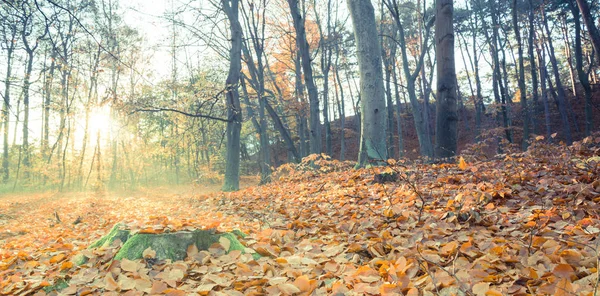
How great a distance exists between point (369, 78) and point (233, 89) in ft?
13.6

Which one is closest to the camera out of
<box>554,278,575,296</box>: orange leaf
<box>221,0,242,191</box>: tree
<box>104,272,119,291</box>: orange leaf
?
<box>554,278,575,296</box>: orange leaf

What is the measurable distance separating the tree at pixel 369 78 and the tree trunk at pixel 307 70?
3810mm

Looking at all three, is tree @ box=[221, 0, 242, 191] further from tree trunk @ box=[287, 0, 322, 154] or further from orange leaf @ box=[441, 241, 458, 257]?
orange leaf @ box=[441, 241, 458, 257]

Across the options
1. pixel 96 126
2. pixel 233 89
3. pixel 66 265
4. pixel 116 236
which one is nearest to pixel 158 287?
pixel 66 265

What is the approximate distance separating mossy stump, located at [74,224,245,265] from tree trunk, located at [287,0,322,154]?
285 inches

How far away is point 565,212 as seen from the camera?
93.9 inches

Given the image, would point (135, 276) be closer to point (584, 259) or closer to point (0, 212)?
point (584, 259)

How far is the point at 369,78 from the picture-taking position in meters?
5.44

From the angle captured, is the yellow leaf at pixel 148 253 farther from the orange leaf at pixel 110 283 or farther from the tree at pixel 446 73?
the tree at pixel 446 73

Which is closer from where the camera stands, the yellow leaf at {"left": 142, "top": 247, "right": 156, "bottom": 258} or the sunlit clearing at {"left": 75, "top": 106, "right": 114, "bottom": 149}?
the yellow leaf at {"left": 142, "top": 247, "right": 156, "bottom": 258}

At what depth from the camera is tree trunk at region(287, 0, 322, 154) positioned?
9203 millimetres

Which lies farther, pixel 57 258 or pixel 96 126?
pixel 96 126

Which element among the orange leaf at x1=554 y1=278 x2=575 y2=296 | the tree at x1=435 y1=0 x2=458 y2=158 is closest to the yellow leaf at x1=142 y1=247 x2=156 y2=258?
the orange leaf at x1=554 y1=278 x2=575 y2=296

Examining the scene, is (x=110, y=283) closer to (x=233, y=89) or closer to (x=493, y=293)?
(x=493, y=293)
